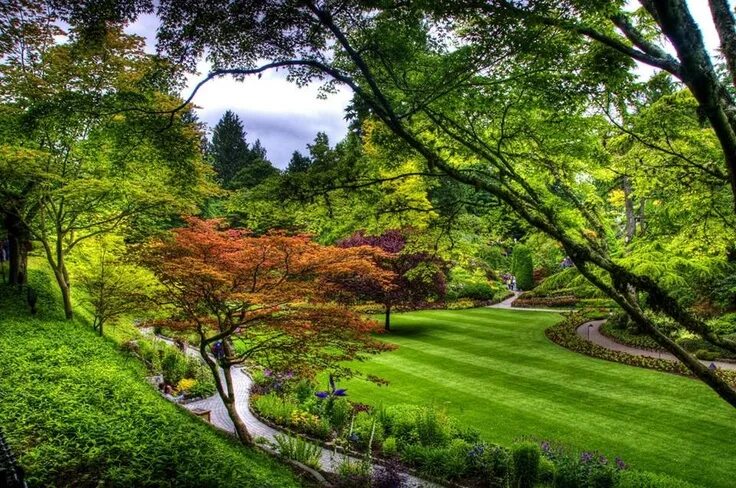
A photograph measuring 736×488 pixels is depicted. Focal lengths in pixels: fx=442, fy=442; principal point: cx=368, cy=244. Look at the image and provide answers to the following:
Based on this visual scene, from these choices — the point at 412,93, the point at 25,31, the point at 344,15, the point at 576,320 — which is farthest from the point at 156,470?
the point at 576,320

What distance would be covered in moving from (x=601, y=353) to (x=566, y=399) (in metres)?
5.18

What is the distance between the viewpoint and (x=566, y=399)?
37.7ft

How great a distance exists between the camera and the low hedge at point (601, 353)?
1328 cm

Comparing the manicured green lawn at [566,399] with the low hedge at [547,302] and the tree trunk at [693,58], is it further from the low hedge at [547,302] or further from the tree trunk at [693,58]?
the low hedge at [547,302]

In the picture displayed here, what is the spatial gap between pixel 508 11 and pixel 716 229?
5902 mm

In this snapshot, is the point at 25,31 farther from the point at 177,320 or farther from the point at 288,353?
the point at 288,353

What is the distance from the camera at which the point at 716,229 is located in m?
7.14

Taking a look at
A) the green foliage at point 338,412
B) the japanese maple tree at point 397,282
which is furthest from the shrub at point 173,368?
the japanese maple tree at point 397,282

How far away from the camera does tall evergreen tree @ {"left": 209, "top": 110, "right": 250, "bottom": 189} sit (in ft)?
205

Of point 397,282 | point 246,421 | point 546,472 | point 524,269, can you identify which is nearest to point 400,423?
point 546,472

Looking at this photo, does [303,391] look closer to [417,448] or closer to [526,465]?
[417,448]

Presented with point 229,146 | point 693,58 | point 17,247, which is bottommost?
point 17,247

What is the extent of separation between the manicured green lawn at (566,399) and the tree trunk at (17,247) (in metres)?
10.5

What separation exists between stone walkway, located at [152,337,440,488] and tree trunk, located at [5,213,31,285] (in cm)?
682
